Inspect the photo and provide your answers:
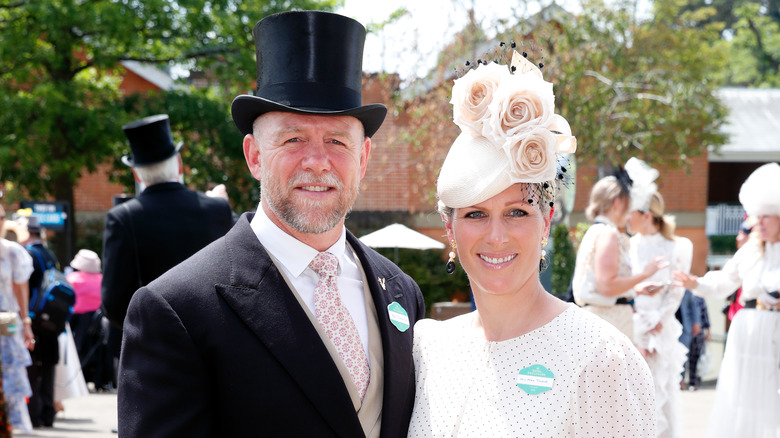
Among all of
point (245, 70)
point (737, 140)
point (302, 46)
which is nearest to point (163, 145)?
point (302, 46)

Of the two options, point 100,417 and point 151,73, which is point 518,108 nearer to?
point 100,417

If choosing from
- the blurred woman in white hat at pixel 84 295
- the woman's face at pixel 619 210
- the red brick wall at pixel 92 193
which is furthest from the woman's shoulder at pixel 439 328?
the red brick wall at pixel 92 193

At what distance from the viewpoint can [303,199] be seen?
254 centimetres

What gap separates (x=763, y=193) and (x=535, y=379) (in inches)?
181

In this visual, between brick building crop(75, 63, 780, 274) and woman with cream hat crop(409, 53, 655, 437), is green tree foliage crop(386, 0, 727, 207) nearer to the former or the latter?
brick building crop(75, 63, 780, 274)

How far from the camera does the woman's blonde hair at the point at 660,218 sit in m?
7.16

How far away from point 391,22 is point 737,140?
54.5 ft

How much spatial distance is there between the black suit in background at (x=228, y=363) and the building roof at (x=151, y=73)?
21720mm

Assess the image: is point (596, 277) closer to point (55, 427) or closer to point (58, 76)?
point (55, 427)

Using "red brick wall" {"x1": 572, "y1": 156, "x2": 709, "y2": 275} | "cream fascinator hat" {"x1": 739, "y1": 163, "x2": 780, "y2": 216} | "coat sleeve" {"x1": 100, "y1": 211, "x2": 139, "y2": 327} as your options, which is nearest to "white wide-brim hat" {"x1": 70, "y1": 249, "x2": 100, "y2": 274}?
"coat sleeve" {"x1": 100, "y1": 211, "x2": 139, "y2": 327}

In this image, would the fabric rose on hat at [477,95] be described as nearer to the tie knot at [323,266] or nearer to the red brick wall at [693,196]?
the tie knot at [323,266]

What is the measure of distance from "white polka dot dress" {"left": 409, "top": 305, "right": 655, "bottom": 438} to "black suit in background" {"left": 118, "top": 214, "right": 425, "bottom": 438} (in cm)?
17

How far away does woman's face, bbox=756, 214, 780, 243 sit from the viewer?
626 cm

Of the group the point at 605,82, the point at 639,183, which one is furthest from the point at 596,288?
the point at 605,82
